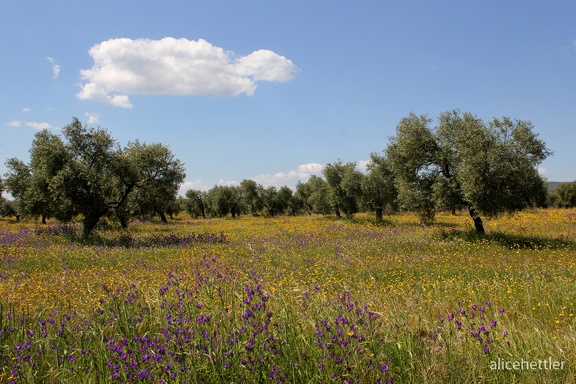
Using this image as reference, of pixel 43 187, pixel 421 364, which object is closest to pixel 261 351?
pixel 421 364

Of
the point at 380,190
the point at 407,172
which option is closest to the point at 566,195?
the point at 380,190

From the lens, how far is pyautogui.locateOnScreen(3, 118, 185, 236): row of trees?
75.8 ft

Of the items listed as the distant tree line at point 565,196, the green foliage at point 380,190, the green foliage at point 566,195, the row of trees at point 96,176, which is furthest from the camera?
the distant tree line at point 565,196

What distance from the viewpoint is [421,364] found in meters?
4.07

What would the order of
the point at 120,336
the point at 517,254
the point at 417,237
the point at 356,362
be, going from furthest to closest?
the point at 417,237 < the point at 517,254 < the point at 120,336 < the point at 356,362

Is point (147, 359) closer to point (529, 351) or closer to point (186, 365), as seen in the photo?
point (186, 365)

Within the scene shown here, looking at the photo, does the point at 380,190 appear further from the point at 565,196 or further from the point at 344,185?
the point at 565,196

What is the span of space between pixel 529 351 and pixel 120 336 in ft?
17.7

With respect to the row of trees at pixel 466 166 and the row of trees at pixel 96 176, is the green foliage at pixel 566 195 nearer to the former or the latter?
the row of trees at pixel 466 166

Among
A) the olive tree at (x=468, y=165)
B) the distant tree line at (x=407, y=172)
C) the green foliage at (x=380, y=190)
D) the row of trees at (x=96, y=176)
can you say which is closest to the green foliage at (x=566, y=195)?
the green foliage at (x=380, y=190)

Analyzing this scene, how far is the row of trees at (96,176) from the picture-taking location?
2311cm

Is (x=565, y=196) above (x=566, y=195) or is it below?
below

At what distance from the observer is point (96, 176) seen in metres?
23.5

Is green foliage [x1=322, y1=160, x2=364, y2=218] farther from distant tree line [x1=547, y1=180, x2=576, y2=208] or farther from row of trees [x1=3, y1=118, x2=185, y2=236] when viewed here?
distant tree line [x1=547, y1=180, x2=576, y2=208]
